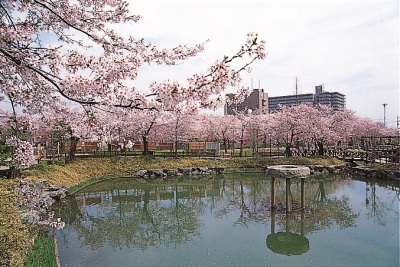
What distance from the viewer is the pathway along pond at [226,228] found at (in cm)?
669

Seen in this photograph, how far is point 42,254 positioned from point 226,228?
4730 mm

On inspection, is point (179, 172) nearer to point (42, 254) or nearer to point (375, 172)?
point (375, 172)

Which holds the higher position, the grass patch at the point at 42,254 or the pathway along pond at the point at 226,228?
the grass patch at the point at 42,254

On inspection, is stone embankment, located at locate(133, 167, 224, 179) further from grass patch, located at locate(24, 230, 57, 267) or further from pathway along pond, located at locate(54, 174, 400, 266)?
grass patch, located at locate(24, 230, 57, 267)

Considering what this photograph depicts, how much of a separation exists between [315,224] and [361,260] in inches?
Result: 99.7

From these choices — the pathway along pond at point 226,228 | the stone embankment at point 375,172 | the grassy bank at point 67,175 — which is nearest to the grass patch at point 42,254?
the grassy bank at point 67,175

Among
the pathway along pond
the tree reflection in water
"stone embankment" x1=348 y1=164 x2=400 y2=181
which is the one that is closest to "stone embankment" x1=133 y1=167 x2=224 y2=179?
the tree reflection in water

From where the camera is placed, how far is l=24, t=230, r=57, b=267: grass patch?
17.1 ft

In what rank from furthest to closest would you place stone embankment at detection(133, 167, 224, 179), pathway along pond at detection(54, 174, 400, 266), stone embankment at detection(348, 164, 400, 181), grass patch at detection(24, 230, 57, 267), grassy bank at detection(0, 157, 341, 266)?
stone embankment at detection(133, 167, 224, 179) → stone embankment at detection(348, 164, 400, 181) → pathway along pond at detection(54, 174, 400, 266) → grass patch at detection(24, 230, 57, 267) → grassy bank at detection(0, 157, 341, 266)

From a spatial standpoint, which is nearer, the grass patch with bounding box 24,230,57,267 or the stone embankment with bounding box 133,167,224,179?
the grass patch with bounding box 24,230,57,267

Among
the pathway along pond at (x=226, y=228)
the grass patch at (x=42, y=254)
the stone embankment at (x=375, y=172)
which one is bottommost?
the pathway along pond at (x=226, y=228)

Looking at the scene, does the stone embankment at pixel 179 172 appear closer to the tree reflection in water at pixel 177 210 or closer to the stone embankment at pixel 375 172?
the tree reflection in water at pixel 177 210

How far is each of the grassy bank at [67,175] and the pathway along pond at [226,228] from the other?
121cm

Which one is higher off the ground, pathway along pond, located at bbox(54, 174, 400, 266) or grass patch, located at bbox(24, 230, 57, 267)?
grass patch, located at bbox(24, 230, 57, 267)
